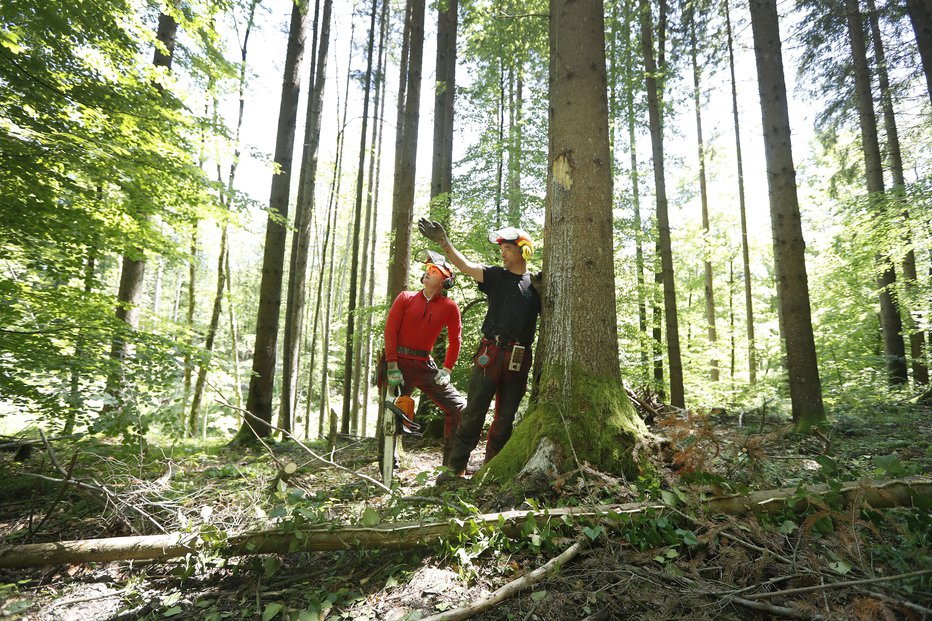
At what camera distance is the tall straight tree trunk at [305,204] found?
991cm

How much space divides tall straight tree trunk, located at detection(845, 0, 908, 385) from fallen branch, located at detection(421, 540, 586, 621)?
41.1ft

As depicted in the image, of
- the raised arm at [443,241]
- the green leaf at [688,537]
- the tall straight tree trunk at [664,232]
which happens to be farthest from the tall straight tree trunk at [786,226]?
the raised arm at [443,241]

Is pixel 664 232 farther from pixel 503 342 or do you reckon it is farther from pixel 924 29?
pixel 503 342

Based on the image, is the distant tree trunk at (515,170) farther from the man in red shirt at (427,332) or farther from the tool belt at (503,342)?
the tool belt at (503,342)

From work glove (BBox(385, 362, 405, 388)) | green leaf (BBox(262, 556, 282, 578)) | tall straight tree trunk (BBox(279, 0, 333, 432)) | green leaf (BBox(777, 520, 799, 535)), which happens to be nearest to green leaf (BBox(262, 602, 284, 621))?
green leaf (BBox(262, 556, 282, 578))

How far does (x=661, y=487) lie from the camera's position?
2.58 metres

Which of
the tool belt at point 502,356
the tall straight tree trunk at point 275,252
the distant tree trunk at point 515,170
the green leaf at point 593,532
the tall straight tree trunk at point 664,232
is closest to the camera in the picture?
the green leaf at point 593,532

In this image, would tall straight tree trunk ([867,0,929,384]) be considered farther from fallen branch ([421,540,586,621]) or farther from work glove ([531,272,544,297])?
fallen branch ([421,540,586,621])

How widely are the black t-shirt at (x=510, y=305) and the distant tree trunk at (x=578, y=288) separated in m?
0.37

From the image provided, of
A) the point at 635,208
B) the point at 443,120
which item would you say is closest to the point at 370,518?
the point at 443,120

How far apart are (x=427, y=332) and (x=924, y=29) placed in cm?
1075

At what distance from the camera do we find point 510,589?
1863mm

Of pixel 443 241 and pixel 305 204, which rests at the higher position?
pixel 305 204

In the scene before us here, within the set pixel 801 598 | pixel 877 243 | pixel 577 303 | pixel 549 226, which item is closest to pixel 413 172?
pixel 549 226
